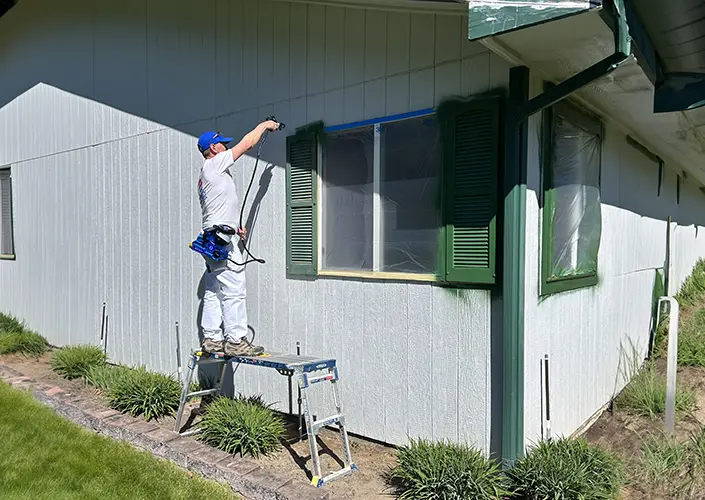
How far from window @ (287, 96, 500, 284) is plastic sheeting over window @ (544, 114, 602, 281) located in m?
0.51

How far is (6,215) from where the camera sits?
318 inches

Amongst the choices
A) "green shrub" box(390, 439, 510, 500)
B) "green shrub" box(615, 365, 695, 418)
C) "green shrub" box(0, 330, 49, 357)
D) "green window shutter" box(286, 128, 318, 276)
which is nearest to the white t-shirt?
"green window shutter" box(286, 128, 318, 276)

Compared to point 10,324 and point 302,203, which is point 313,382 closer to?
point 302,203

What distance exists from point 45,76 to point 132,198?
2.78m

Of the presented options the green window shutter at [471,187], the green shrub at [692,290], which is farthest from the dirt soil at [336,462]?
the green shrub at [692,290]

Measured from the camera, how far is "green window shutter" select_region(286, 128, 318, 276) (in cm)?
411

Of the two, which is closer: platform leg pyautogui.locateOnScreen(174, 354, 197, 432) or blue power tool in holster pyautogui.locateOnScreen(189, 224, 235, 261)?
blue power tool in holster pyautogui.locateOnScreen(189, 224, 235, 261)

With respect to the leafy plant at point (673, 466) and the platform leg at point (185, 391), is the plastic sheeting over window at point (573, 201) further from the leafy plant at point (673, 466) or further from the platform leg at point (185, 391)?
the platform leg at point (185, 391)

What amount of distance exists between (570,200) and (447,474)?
6.60 feet

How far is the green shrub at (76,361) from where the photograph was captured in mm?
5488

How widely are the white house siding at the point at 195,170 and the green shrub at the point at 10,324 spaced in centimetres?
22

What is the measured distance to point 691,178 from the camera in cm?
813

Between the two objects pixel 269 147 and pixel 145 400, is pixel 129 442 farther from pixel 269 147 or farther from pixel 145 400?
pixel 269 147

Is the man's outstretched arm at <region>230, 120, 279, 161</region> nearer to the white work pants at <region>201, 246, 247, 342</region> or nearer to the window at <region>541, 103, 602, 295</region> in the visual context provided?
the white work pants at <region>201, 246, 247, 342</region>
